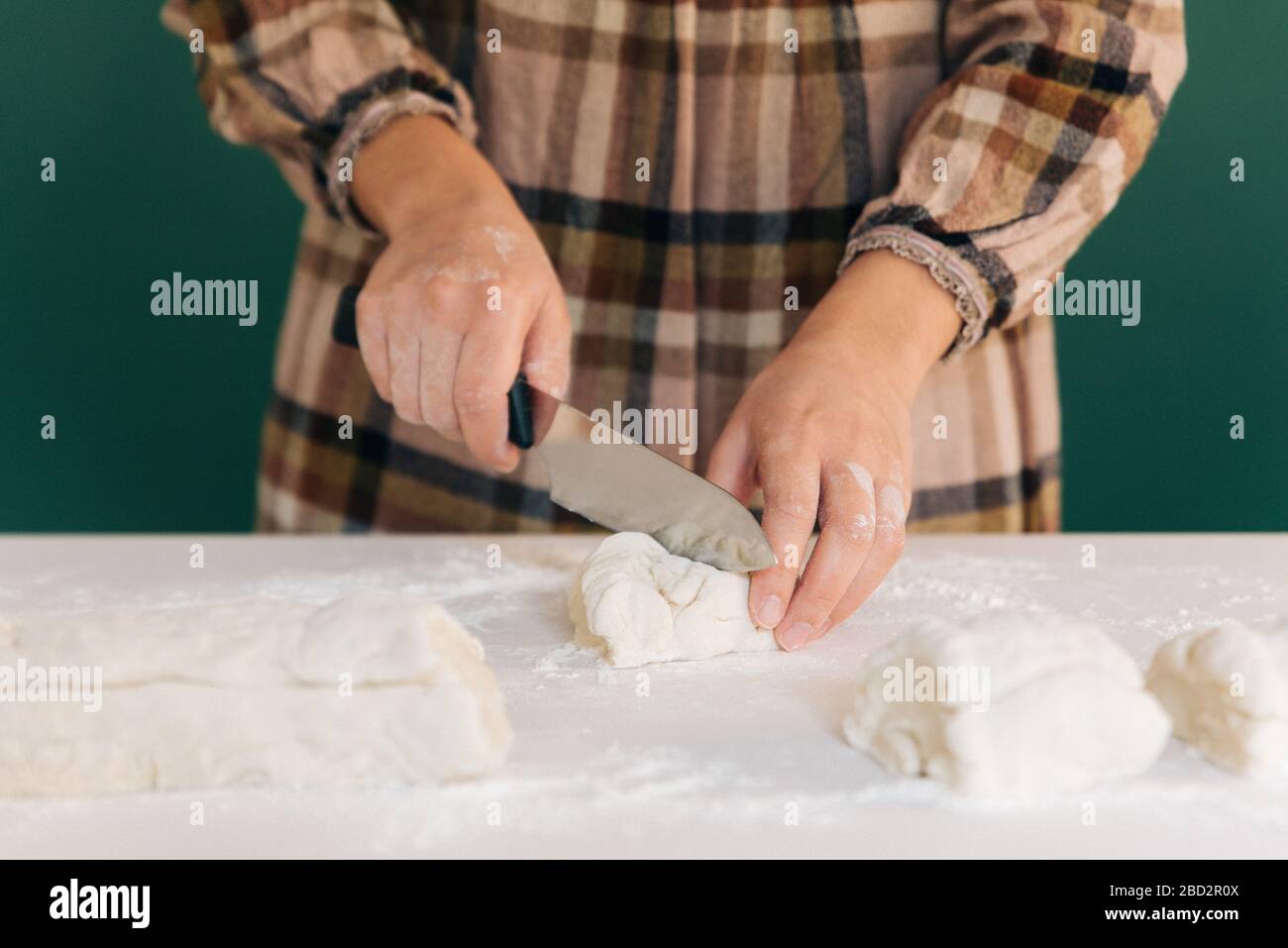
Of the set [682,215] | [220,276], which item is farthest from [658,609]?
[220,276]

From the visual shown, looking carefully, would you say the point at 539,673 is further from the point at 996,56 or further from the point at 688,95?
the point at 996,56

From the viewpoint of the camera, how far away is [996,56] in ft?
5.44

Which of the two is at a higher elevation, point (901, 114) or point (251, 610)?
point (901, 114)

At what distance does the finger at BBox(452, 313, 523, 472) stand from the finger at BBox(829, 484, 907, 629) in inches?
16.4

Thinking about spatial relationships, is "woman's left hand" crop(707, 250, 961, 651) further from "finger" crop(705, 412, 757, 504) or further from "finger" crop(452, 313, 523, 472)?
"finger" crop(452, 313, 523, 472)

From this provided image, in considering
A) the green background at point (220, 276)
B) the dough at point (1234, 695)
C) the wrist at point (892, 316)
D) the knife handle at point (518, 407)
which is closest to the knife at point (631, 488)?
the knife handle at point (518, 407)

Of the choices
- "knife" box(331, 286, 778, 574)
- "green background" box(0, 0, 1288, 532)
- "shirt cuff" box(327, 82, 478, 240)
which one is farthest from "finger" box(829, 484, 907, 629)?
"green background" box(0, 0, 1288, 532)

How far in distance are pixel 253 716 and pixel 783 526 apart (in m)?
0.57

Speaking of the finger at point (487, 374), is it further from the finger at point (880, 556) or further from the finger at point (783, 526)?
the finger at point (880, 556)

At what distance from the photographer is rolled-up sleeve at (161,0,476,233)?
1658 millimetres

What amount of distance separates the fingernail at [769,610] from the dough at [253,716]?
0.37 meters

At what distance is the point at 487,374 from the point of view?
1.37 metres

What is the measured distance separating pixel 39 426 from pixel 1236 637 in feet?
8.12
